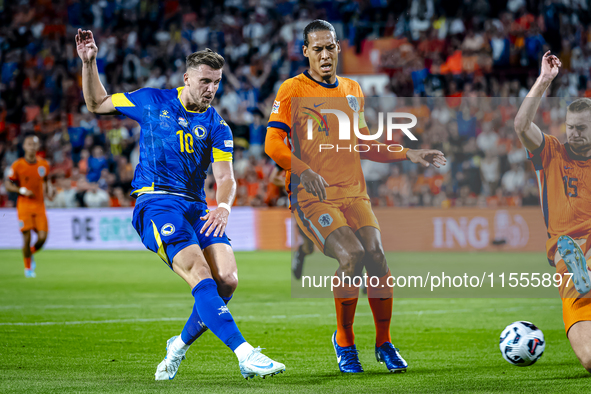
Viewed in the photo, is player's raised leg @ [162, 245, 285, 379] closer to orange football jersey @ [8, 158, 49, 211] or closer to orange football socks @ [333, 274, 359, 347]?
orange football socks @ [333, 274, 359, 347]

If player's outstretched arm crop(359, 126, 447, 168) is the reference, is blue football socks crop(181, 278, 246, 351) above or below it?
below

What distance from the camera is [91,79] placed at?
5363 millimetres

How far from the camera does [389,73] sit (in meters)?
20.5

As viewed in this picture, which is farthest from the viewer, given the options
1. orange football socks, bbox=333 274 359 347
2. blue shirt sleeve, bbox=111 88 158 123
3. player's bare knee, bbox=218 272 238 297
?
orange football socks, bbox=333 274 359 347

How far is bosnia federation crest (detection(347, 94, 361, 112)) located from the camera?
605cm

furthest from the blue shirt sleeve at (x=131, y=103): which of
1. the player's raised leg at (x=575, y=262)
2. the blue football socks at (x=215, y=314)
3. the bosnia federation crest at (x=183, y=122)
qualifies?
the player's raised leg at (x=575, y=262)

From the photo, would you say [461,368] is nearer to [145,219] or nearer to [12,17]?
[145,219]

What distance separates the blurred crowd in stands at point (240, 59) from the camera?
19469mm

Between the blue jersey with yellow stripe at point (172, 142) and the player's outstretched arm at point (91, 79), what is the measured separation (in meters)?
0.08

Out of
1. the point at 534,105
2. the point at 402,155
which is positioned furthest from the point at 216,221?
the point at 534,105

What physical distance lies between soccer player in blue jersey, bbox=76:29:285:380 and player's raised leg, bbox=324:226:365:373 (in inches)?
31.5

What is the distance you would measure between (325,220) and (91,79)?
199cm

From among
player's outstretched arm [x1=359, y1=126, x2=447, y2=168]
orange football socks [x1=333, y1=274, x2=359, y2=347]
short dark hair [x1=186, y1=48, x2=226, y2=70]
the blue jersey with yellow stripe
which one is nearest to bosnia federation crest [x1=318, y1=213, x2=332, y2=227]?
orange football socks [x1=333, y1=274, x2=359, y2=347]

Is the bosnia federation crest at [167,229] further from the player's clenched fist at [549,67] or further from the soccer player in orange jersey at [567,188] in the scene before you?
the player's clenched fist at [549,67]
